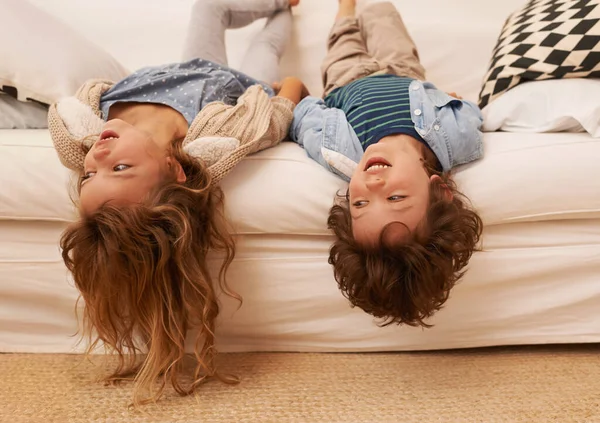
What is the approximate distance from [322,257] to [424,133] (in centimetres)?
32

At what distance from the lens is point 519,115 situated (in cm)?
112

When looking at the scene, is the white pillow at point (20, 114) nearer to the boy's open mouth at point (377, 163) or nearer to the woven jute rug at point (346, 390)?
the woven jute rug at point (346, 390)

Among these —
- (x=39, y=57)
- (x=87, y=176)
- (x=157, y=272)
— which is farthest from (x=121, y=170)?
(x=39, y=57)

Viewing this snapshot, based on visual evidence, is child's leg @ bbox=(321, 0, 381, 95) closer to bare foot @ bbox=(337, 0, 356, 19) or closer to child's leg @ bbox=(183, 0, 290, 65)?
bare foot @ bbox=(337, 0, 356, 19)

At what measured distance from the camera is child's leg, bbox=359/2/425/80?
1.39 metres

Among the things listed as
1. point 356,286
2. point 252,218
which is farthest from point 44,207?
point 356,286

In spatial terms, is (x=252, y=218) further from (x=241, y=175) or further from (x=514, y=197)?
(x=514, y=197)

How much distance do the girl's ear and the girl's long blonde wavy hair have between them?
10 millimetres

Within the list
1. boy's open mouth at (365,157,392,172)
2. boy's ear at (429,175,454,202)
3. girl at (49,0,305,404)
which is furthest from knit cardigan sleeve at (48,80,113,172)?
boy's ear at (429,175,454,202)

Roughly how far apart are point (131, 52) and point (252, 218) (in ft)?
2.88

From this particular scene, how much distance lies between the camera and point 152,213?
0.91 meters

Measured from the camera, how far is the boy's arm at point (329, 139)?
1027mm

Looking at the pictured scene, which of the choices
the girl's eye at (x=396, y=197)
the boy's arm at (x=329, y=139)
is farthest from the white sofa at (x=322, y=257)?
A: the girl's eye at (x=396, y=197)

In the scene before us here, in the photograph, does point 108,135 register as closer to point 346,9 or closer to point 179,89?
point 179,89
